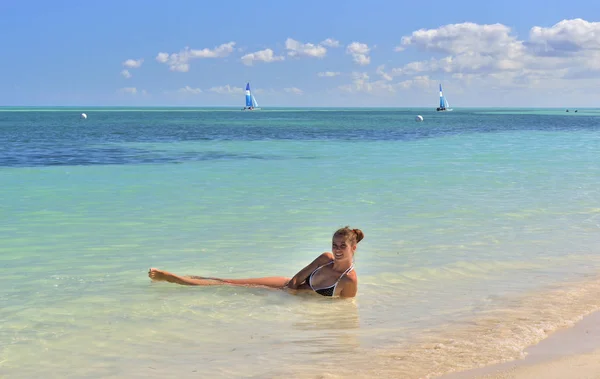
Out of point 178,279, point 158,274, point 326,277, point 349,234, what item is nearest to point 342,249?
point 349,234

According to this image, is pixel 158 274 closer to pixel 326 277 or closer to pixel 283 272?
pixel 283 272

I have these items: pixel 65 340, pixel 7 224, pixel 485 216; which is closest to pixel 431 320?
pixel 65 340

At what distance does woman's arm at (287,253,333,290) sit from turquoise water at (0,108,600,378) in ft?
0.70

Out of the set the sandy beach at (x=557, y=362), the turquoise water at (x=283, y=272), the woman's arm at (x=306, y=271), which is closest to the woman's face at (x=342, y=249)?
the woman's arm at (x=306, y=271)

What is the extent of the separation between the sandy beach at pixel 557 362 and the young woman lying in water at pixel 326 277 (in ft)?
6.55

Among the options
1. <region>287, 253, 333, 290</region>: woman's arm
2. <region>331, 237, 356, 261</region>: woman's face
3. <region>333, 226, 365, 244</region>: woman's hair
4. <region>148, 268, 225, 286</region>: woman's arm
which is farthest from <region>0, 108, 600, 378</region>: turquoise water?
<region>333, 226, 365, 244</region>: woman's hair

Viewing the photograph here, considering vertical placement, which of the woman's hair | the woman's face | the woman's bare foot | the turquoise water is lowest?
the turquoise water

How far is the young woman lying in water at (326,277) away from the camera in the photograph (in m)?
6.51

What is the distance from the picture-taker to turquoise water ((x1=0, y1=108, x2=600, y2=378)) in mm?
5020

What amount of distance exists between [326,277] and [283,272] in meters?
1.35

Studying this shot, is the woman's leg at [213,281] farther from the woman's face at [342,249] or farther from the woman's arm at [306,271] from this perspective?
the woman's face at [342,249]

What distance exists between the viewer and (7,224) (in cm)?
1075

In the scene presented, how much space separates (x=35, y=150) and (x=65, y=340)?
88.5ft

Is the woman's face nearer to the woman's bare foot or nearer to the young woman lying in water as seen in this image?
the young woman lying in water
